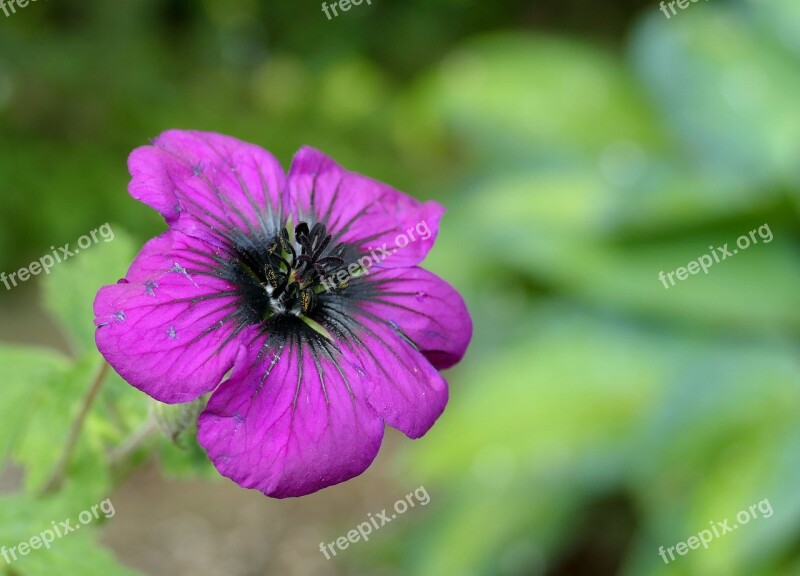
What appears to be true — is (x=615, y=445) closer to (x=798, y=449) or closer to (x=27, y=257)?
(x=798, y=449)

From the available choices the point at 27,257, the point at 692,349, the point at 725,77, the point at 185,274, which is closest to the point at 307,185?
the point at 185,274
